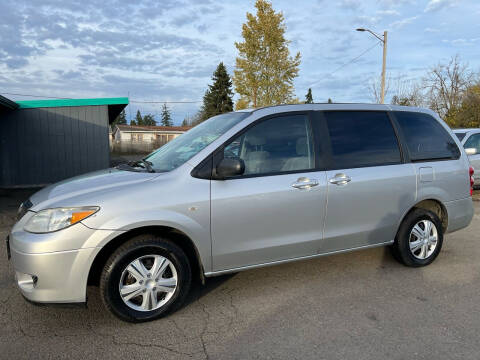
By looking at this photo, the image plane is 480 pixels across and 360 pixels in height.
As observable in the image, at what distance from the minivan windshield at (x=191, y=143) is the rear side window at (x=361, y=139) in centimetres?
97

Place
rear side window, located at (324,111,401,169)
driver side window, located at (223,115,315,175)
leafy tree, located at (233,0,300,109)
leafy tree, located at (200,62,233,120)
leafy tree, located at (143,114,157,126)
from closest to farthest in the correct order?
Answer: 1. driver side window, located at (223,115,315,175)
2. rear side window, located at (324,111,401,169)
3. leafy tree, located at (233,0,300,109)
4. leafy tree, located at (200,62,233,120)
5. leafy tree, located at (143,114,157,126)

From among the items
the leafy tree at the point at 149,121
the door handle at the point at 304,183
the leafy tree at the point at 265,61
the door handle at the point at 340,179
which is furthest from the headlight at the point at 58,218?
the leafy tree at the point at 149,121

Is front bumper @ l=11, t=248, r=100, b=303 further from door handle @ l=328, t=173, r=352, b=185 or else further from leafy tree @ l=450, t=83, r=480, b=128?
leafy tree @ l=450, t=83, r=480, b=128

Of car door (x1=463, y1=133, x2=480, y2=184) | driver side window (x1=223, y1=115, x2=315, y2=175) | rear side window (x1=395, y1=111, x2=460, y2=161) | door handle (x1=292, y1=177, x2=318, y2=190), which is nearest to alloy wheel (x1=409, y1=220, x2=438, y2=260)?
rear side window (x1=395, y1=111, x2=460, y2=161)

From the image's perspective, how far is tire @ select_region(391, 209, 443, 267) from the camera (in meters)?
4.04

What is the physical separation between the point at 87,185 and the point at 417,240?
11.8 feet

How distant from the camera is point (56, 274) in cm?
266

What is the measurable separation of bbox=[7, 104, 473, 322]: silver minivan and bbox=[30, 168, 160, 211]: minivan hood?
0.02m

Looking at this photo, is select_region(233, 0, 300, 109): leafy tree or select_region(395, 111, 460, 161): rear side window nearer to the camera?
select_region(395, 111, 460, 161): rear side window

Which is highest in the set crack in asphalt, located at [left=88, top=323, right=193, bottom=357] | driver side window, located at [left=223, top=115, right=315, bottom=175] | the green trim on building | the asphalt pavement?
the green trim on building

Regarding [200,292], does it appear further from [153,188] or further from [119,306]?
[153,188]

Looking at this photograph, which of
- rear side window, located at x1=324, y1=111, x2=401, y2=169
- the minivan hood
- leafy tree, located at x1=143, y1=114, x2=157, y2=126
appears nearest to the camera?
the minivan hood

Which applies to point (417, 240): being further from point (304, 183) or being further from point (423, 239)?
point (304, 183)

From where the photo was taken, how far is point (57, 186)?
3.31 metres
